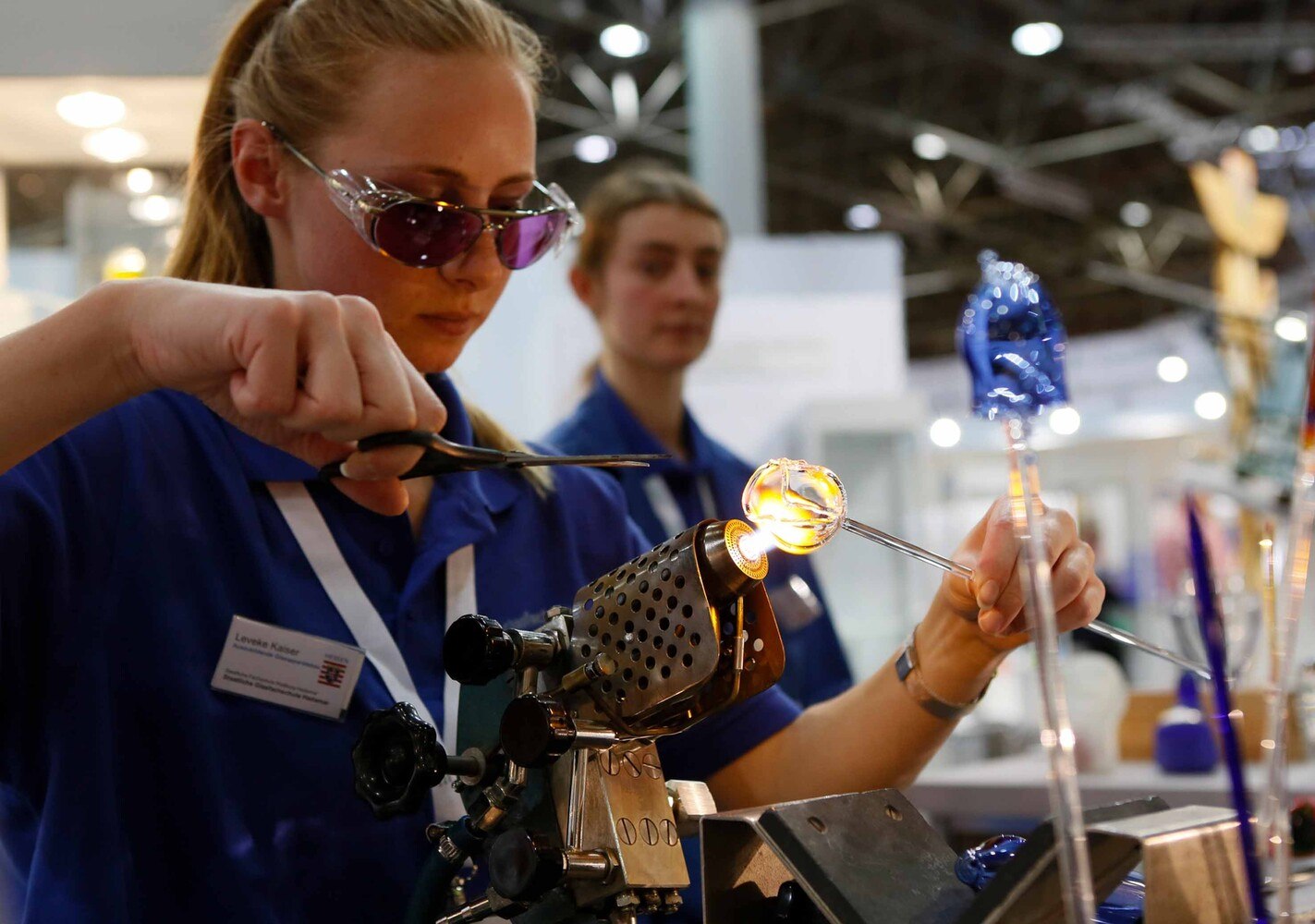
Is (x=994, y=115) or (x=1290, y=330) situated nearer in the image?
(x=1290, y=330)

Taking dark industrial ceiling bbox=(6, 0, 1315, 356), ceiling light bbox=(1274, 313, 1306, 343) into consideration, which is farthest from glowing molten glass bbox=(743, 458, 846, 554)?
dark industrial ceiling bbox=(6, 0, 1315, 356)

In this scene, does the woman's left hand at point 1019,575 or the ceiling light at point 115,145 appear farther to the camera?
the ceiling light at point 115,145

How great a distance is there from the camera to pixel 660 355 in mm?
2574

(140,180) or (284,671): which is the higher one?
(140,180)

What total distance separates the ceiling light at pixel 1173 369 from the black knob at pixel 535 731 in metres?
11.8

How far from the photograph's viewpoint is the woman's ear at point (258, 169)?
121 cm

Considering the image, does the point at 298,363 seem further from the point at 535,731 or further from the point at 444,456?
the point at 535,731

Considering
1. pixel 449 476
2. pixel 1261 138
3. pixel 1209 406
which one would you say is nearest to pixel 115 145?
pixel 449 476

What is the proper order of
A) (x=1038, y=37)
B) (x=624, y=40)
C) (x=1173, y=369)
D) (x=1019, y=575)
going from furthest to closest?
(x=1173, y=369), (x=1038, y=37), (x=624, y=40), (x=1019, y=575)

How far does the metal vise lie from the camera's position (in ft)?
2.44

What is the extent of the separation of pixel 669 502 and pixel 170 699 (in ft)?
4.85

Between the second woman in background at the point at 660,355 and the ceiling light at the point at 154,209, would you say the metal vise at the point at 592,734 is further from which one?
the ceiling light at the point at 154,209

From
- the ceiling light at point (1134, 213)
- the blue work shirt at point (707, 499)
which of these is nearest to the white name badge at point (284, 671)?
the blue work shirt at point (707, 499)

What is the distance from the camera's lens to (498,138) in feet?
3.70
